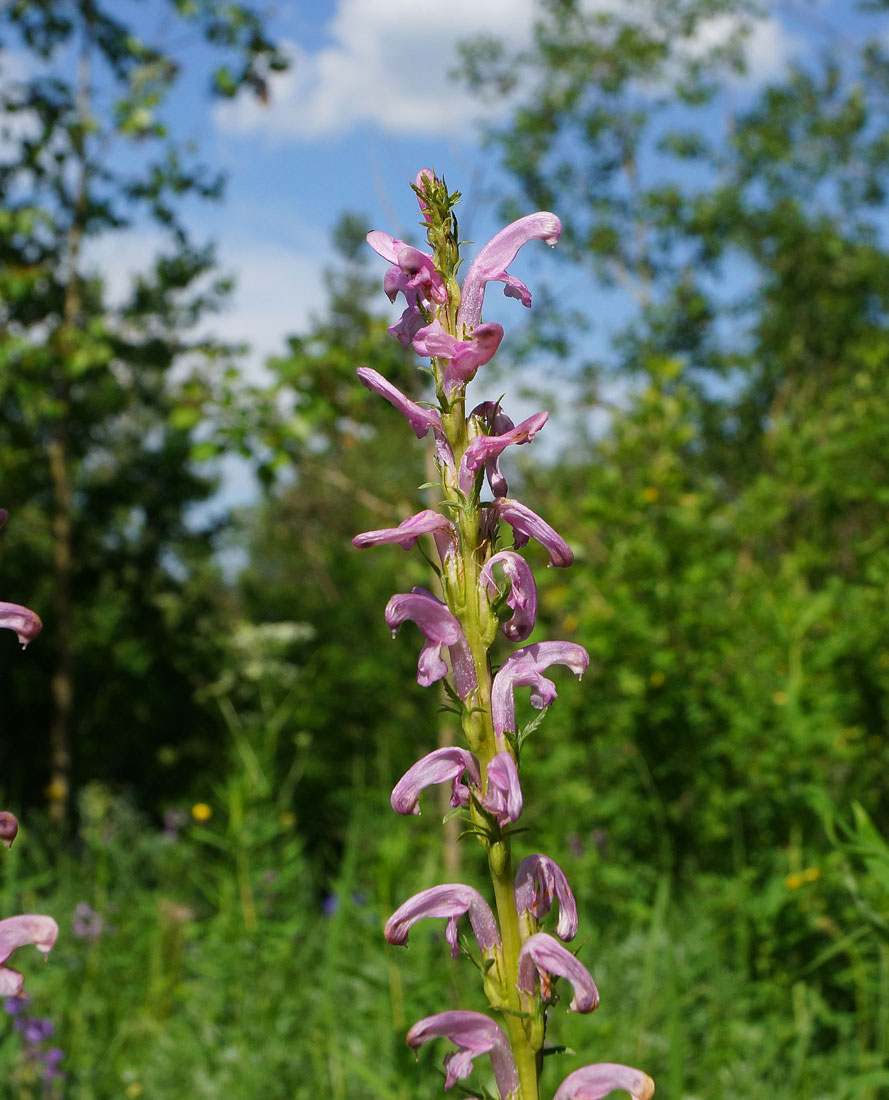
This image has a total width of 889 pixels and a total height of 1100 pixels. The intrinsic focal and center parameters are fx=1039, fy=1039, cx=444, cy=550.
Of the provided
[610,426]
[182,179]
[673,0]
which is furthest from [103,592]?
[673,0]

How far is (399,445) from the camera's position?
31.8 metres

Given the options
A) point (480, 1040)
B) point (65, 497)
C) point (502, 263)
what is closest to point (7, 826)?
point (480, 1040)

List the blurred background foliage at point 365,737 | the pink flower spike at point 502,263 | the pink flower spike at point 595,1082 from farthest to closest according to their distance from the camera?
the blurred background foliage at point 365,737
the pink flower spike at point 502,263
the pink flower spike at point 595,1082

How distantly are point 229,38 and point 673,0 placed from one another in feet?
52.1

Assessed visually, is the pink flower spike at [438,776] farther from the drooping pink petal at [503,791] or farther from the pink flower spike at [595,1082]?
the pink flower spike at [595,1082]

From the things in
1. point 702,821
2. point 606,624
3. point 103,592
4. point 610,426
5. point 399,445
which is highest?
point 399,445

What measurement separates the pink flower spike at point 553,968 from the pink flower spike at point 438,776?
17cm

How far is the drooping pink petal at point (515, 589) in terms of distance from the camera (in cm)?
115

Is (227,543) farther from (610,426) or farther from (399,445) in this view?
(399,445)

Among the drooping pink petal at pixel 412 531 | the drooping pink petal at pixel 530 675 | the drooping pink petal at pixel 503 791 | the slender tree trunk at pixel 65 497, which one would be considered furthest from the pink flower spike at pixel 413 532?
the slender tree trunk at pixel 65 497

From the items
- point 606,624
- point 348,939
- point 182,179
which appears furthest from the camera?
point 182,179

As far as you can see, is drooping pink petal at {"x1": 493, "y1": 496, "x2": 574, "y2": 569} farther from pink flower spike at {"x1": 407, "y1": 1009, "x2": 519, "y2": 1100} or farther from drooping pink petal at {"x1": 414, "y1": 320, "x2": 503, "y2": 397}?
pink flower spike at {"x1": 407, "y1": 1009, "x2": 519, "y2": 1100}

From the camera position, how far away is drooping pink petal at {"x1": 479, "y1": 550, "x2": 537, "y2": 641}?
3.78 feet

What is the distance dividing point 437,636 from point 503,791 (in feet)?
0.65
